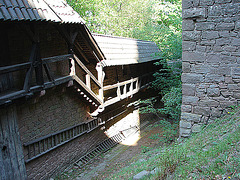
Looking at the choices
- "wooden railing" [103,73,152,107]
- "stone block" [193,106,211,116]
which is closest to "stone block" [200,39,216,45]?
"stone block" [193,106,211,116]

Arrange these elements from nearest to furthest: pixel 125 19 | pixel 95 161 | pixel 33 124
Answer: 1. pixel 33 124
2. pixel 95 161
3. pixel 125 19

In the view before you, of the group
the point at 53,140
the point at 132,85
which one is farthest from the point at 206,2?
the point at 132,85

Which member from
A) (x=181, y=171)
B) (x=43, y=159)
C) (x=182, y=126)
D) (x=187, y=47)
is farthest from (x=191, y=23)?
(x=43, y=159)

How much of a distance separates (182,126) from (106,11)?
14.2m

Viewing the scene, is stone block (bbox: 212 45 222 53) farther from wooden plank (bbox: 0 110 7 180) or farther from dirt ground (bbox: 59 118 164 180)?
wooden plank (bbox: 0 110 7 180)

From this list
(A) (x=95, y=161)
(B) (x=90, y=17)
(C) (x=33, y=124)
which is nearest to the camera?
(C) (x=33, y=124)

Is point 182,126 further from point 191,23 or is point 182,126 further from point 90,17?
point 90,17

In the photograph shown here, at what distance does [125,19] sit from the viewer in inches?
965

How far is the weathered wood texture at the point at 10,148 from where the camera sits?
18.6 feet

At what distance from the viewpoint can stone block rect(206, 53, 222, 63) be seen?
568 centimetres

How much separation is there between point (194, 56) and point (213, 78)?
778mm

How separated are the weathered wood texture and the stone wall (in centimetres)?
486

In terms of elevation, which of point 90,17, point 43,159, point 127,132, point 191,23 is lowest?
point 127,132

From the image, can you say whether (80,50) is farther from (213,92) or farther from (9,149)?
(213,92)
